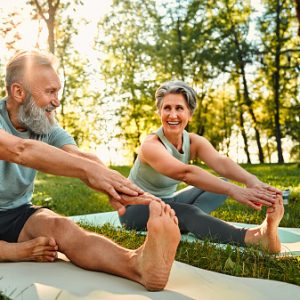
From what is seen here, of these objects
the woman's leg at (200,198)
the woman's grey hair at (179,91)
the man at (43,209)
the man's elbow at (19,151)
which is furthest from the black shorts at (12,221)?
the woman's leg at (200,198)

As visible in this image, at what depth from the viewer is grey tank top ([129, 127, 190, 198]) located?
4480 mm

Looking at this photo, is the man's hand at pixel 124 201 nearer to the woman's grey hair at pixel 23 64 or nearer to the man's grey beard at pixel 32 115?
the man's grey beard at pixel 32 115

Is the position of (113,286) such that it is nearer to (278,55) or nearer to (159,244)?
(159,244)

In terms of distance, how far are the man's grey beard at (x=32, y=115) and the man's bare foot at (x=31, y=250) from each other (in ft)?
2.42

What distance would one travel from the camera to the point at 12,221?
325 centimetres

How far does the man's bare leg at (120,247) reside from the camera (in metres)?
2.40

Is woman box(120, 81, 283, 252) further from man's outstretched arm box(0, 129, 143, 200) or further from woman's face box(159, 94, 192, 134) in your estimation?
man's outstretched arm box(0, 129, 143, 200)

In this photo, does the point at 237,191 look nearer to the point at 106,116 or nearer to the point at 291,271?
the point at 291,271

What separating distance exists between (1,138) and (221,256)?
67.1 inches

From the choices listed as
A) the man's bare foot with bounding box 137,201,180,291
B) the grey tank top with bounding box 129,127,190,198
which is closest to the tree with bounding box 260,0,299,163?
the grey tank top with bounding box 129,127,190,198

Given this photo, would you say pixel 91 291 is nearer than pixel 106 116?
Yes

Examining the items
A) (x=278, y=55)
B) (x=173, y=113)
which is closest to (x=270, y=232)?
(x=173, y=113)

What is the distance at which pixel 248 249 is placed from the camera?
341 centimetres

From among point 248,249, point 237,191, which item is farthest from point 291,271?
point 237,191
